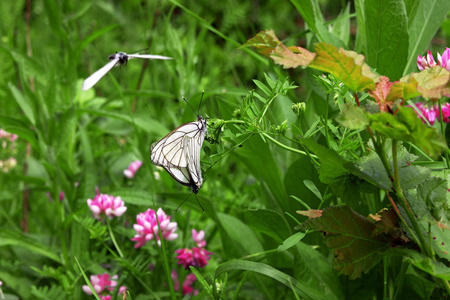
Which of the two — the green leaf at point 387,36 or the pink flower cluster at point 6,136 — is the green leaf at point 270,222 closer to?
the green leaf at point 387,36

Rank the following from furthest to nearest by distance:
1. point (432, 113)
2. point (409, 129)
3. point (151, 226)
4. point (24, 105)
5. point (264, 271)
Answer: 1. point (24, 105)
2. point (151, 226)
3. point (432, 113)
4. point (264, 271)
5. point (409, 129)

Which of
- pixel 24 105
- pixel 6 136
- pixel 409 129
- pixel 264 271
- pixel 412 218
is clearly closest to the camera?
pixel 409 129

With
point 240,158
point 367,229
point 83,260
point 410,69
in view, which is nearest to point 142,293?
point 83,260

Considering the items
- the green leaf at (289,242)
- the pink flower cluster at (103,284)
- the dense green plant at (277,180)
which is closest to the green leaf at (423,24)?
the dense green plant at (277,180)

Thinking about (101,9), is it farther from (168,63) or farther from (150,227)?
(150,227)

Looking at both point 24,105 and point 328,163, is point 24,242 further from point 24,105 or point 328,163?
point 328,163

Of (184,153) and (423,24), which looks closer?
(184,153)

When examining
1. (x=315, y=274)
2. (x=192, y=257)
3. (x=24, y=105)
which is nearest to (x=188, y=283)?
(x=192, y=257)

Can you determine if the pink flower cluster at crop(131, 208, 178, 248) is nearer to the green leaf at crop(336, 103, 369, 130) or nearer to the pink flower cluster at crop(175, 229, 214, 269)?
the pink flower cluster at crop(175, 229, 214, 269)
